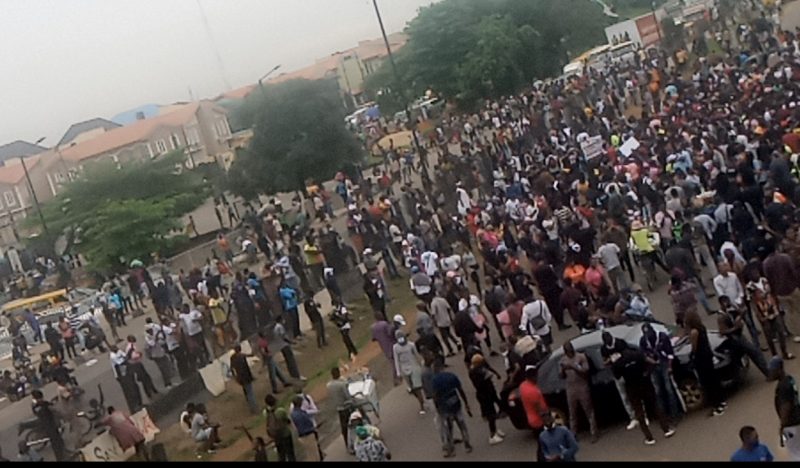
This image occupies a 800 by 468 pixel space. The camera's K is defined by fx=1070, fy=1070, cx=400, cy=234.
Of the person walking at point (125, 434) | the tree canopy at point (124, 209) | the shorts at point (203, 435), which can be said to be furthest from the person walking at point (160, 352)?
the tree canopy at point (124, 209)

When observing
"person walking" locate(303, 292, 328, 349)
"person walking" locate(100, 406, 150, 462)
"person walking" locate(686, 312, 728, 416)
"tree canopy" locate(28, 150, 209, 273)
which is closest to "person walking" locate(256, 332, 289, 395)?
"person walking" locate(303, 292, 328, 349)

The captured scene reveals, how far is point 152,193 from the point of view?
138 feet

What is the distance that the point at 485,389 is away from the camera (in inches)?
438

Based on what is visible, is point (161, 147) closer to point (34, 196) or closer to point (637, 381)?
point (34, 196)

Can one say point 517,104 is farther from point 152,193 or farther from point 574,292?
point 574,292

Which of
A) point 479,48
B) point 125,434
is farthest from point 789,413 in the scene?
point 479,48

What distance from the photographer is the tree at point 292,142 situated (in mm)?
37281

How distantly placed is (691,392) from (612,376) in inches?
30.6

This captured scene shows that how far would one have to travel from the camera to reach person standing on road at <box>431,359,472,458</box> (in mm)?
10898

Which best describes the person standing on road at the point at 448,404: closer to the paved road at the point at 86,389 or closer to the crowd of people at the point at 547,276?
the crowd of people at the point at 547,276

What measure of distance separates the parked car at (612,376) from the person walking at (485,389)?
537 mm

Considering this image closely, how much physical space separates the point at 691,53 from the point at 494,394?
34123 mm

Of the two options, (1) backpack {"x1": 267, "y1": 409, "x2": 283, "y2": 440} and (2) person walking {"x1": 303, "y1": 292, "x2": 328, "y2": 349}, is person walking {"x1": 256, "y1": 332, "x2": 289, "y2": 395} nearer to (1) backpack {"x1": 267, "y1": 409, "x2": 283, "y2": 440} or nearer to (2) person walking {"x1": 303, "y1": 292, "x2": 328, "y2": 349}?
(2) person walking {"x1": 303, "y1": 292, "x2": 328, "y2": 349}

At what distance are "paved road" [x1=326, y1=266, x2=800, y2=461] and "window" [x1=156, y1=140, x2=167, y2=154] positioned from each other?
34350 mm
